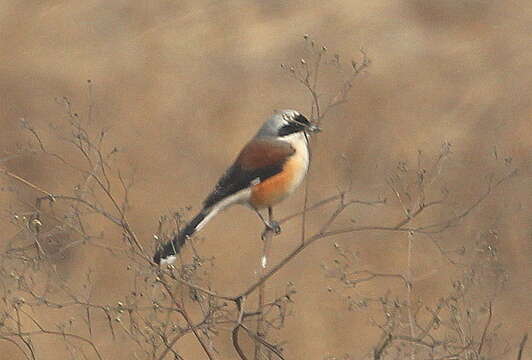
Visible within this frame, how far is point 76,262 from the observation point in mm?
6348

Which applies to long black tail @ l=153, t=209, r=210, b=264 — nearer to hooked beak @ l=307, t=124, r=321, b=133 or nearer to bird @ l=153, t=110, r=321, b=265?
bird @ l=153, t=110, r=321, b=265

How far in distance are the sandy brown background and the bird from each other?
94.6 inches

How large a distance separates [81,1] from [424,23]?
2.05 metres

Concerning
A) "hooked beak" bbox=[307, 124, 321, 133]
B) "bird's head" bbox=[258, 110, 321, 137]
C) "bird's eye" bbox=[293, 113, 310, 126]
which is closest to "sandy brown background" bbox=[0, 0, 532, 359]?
"bird's head" bbox=[258, 110, 321, 137]

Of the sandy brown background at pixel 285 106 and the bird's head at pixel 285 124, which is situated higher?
the sandy brown background at pixel 285 106

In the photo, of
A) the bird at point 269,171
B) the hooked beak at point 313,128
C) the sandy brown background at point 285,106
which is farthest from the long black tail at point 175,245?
the sandy brown background at point 285,106

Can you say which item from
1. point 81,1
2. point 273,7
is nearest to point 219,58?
point 273,7

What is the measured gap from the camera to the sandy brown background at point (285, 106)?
624cm

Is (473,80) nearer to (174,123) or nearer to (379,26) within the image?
(379,26)

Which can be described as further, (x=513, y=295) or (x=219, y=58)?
(x=219, y=58)

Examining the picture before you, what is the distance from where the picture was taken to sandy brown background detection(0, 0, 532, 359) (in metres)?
6.24

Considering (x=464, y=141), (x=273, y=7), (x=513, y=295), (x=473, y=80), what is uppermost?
(x=273, y=7)

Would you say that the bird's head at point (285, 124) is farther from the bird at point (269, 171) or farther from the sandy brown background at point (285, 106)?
the sandy brown background at point (285, 106)

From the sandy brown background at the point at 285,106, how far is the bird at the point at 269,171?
2.40 meters
